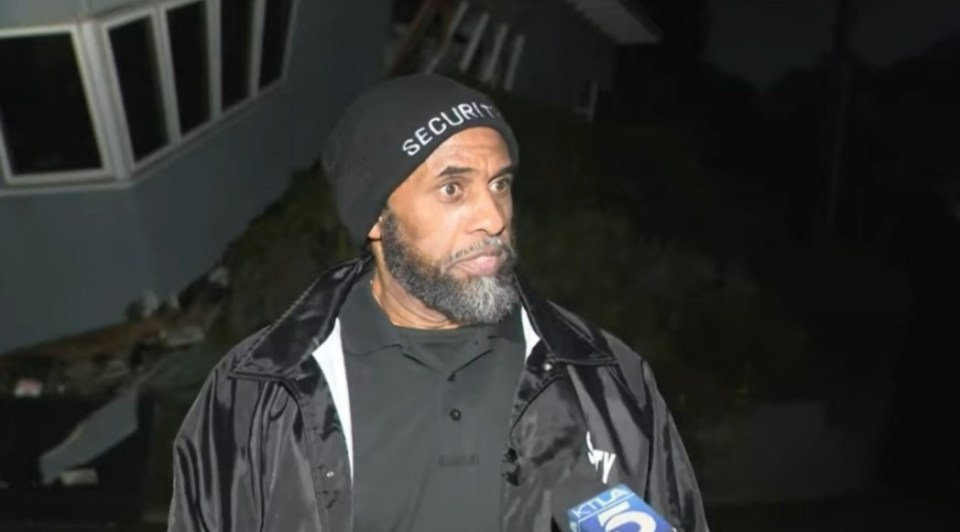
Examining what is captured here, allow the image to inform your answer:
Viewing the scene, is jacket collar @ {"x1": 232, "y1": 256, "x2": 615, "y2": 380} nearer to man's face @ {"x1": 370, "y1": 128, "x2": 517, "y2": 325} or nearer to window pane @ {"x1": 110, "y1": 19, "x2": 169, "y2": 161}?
man's face @ {"x1": 370, "y1": 128, "x2": 517, "y2": 325}

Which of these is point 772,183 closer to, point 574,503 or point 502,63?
point 502,63

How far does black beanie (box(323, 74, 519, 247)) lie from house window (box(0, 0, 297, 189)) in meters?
0.84

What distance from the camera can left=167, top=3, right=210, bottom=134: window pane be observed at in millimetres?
2395

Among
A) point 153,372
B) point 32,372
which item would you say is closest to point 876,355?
point 153,372

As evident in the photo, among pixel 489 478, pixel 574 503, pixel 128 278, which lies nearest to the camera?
pixel 574 503

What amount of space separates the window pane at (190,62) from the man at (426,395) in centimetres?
85

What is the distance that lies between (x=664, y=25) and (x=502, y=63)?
0.34m

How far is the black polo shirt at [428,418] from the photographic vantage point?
1.60 metres

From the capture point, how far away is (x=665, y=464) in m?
1.67

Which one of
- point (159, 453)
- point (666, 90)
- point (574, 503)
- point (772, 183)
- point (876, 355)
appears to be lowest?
point (159, 453)

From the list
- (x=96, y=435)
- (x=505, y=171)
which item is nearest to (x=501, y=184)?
(x=505, y=171)

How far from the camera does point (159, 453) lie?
252 cm

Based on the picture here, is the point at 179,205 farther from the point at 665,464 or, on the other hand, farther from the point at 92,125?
the point at 665,464

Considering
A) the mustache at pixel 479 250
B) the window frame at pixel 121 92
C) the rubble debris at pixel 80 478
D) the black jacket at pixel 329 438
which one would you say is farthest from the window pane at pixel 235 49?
the mustache at pixel 479 250
